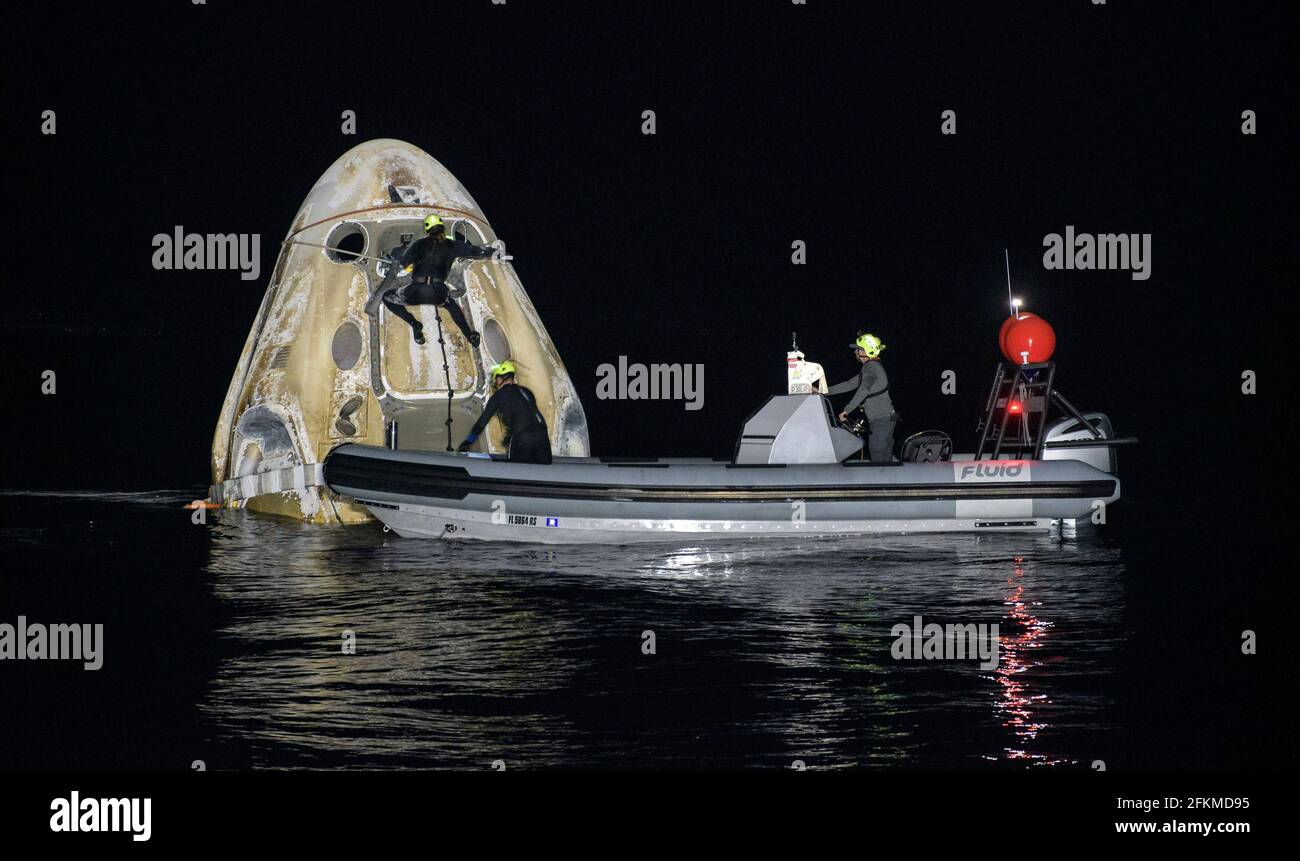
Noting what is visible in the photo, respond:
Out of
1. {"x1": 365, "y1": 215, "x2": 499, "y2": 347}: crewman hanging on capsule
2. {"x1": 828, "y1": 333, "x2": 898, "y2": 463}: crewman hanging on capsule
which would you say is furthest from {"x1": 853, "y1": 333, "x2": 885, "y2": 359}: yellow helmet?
{"x1": 365, "y1": 215, "x2": 499, "y2": 347}: crewman hanging on capsule

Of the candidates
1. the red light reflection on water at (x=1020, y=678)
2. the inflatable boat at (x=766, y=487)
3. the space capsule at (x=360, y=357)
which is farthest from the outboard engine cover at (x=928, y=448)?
the space capsule at (x=360, y=357)

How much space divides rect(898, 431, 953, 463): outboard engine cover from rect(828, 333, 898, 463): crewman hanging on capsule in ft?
0.77

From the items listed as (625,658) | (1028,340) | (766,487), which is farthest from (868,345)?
(625,658)

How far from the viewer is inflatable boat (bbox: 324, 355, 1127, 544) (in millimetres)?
15047

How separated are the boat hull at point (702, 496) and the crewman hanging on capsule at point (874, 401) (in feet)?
2.15

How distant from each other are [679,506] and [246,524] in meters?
5.54

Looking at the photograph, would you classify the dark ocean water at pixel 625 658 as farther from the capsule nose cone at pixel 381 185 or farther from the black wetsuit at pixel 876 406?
the capsule nose cone at pixel 381 185

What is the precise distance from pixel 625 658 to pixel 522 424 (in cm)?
507

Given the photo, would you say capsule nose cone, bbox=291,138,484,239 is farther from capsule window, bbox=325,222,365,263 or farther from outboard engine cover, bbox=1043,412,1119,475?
outboard engine cover, bbox=1043,412,1119,475

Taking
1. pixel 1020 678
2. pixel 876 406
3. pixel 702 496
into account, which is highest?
pixel 876 406

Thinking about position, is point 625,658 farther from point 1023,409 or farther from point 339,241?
point 339,241

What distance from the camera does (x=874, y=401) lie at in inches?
623

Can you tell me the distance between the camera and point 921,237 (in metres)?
50.3

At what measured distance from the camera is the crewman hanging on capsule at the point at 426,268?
1644 centimetres
